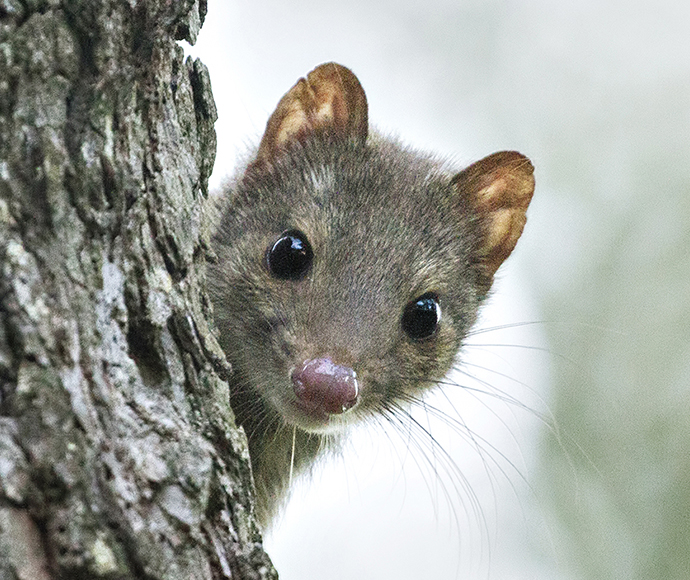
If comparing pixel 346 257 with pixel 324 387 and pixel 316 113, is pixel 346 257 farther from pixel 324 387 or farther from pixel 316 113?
pixel 316 113

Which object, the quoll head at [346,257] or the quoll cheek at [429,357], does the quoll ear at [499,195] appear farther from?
the quoll cheek at [429,357]

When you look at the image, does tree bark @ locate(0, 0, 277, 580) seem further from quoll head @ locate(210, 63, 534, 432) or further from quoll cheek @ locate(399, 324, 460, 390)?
quoll cheek @ locate(399, 324, 460, 390)

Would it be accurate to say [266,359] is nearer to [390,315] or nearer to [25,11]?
[390,315]

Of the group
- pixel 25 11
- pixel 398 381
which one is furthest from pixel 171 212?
pixel 398 381


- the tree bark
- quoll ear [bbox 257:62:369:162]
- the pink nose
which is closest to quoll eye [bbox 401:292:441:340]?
the pink nose

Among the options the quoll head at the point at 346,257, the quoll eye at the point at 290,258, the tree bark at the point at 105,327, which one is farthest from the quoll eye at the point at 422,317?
the tree bark at the point at 105,327

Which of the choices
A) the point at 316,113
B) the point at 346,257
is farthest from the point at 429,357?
the point at 316,113
